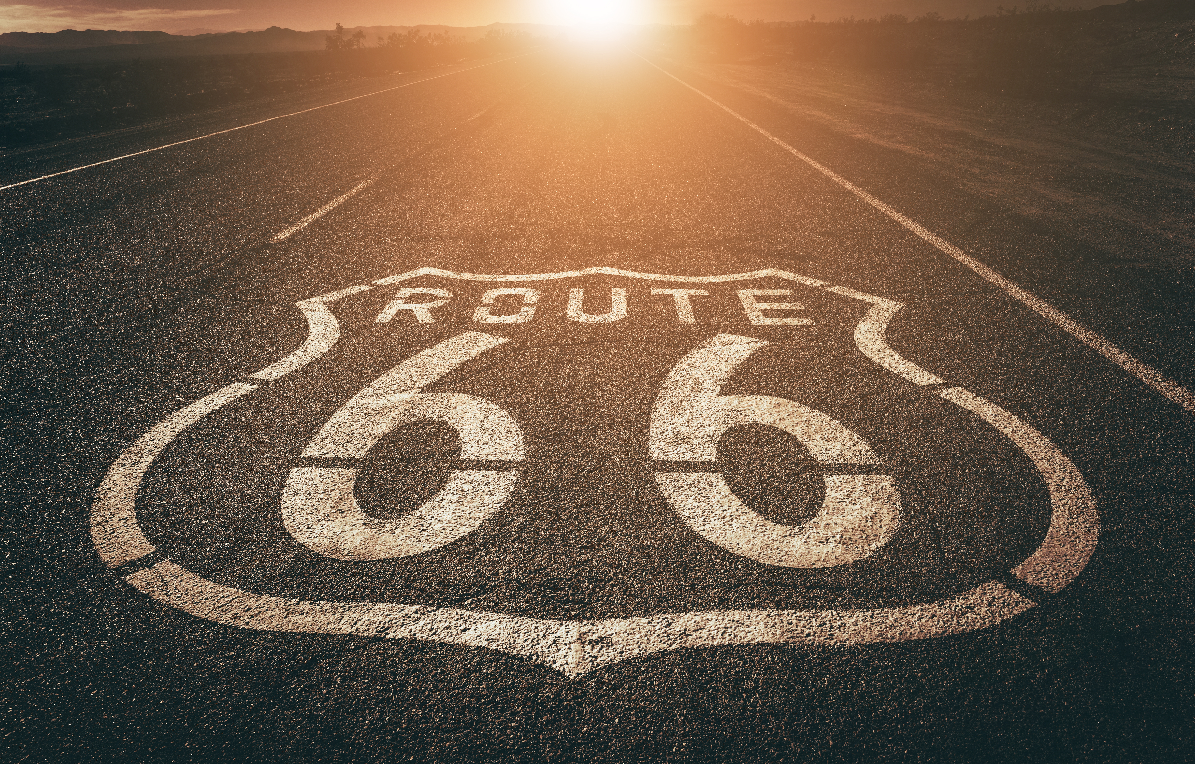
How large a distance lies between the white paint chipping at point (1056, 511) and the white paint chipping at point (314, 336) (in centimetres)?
302

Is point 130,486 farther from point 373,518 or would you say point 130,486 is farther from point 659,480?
point 659,480

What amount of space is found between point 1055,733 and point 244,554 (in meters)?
2.25

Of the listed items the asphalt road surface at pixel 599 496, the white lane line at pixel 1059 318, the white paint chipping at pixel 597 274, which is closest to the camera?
the asphalt road surface at pixel 599 496

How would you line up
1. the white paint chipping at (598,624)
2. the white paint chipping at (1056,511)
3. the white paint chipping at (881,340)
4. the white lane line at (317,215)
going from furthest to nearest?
the white lane line at (317,215), the white paint chipping at (881,340), the white paint chipping at (1056,511), the white paint chipping at (598,624)

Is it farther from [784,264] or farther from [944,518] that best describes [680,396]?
[784,264]

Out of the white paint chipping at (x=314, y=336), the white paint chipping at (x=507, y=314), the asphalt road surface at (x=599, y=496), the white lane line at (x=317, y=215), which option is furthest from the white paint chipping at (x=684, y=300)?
the white lane line at (x=317, y=215)

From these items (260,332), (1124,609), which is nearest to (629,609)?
(1124,609)

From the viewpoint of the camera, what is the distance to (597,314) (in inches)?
146

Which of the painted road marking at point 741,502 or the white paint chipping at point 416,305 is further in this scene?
the white paint chipping at point 416,305

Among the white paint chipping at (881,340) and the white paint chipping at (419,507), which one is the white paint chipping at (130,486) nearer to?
the white paint chipping at (419,507)

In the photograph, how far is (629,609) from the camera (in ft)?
6.03

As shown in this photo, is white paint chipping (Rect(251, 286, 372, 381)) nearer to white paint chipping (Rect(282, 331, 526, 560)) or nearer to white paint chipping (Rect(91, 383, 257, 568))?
white paint chipping (Rect(91, 383, 257, 568))

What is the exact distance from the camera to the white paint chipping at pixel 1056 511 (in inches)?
76.6

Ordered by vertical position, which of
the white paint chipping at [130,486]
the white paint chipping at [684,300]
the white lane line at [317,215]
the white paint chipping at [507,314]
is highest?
the white lane line at [317,215]
